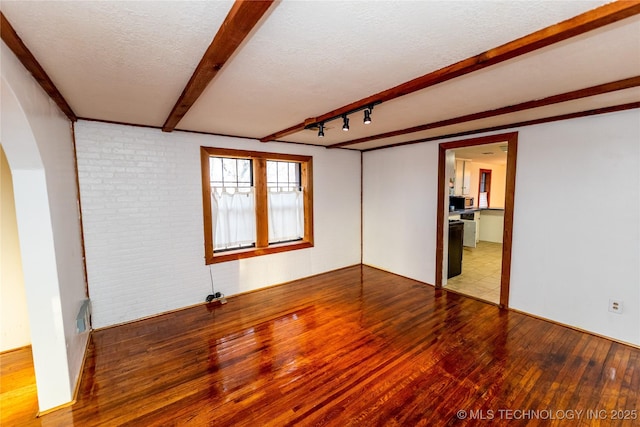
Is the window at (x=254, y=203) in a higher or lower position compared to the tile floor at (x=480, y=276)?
higher

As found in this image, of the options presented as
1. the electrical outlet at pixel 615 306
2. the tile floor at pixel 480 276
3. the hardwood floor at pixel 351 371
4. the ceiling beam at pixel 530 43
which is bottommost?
the hardwood floor at pixel 351 371

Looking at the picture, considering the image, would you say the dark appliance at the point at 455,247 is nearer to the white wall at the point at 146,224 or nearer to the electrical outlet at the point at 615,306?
the electrical outlet at the point at 615,306

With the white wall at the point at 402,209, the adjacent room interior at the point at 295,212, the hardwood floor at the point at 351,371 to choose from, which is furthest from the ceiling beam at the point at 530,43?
the white wall at the point at 402,209

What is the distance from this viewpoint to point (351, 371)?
2.37 meters

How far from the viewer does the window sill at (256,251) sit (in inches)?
155

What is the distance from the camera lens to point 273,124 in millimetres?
3297

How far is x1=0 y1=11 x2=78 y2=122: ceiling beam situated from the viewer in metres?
1.31

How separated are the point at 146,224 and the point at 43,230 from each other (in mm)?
1490

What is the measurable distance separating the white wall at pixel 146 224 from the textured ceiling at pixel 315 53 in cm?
60

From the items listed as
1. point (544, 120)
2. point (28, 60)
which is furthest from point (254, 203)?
point (544, 120)

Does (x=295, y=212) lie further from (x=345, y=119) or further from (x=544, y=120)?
(x=544, y=120)

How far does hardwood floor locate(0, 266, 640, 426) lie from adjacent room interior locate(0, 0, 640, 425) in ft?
0.07

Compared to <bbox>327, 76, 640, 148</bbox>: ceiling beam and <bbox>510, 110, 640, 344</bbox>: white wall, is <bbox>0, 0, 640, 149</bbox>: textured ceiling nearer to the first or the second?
<bbox>327, 76, 640, 148</bbox>: ceiling beam

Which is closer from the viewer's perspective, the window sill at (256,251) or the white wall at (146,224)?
the white wall at (146,224)
